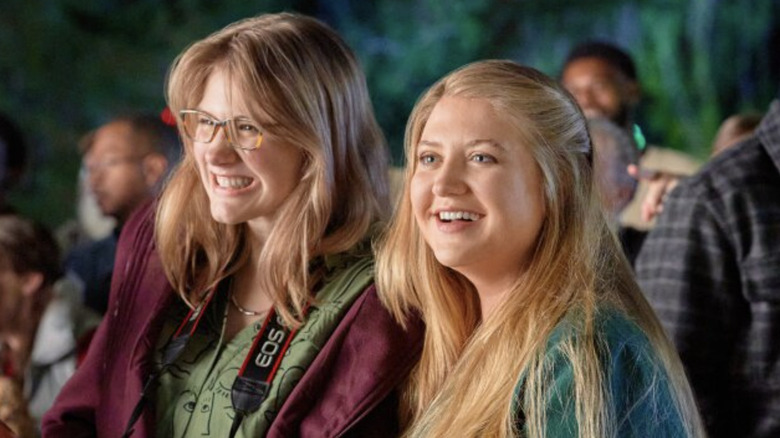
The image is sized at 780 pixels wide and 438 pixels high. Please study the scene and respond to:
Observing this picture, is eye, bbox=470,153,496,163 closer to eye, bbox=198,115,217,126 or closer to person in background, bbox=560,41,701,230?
eye, bbox=198,115,217,126

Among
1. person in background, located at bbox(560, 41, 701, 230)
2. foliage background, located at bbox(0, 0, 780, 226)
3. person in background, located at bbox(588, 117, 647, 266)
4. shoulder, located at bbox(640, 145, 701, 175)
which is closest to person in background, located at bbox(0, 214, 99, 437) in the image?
foliage background, located at bbox(0, 0, 780, 226)

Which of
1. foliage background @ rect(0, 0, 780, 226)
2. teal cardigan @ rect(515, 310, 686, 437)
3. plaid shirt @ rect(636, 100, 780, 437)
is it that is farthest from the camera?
foliage background @ rect(0, 0, 780, 226)

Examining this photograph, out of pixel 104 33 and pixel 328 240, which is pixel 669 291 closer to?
pixel 328 240

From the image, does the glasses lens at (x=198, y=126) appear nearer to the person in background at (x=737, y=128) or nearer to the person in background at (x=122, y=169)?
the person in background at (x=122, y=169)

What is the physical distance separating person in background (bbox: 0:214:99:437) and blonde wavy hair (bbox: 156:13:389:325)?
1435 mm

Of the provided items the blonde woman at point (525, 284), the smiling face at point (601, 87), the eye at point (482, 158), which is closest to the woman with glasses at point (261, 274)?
the blonde woman at point (525, 284)

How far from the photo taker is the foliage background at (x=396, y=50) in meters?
5.07

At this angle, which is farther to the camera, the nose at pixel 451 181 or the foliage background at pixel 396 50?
the foliage background at pixel 396 50

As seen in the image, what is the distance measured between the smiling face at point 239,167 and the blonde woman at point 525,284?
0.29m

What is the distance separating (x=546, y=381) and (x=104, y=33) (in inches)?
187

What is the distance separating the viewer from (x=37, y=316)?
13.5 feet

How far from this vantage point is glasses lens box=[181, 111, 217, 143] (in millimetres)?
2482

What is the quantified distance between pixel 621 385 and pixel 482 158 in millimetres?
430

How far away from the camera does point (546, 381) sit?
6.55 feet
